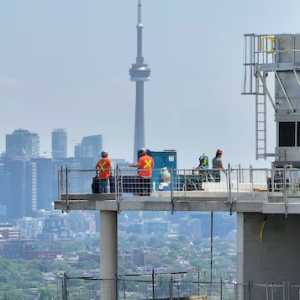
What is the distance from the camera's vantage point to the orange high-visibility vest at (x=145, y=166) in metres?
45.2

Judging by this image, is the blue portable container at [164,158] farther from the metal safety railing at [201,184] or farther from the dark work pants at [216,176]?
the dark work pants at [216,176]

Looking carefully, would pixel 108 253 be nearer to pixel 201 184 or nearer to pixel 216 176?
pixel 201 184

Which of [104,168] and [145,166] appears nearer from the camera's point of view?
[145,166]

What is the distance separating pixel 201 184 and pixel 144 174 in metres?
2.01

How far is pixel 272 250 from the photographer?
43.9 m

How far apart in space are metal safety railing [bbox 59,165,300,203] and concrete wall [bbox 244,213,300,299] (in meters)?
0.84

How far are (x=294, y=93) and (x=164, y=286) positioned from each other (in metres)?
14.8

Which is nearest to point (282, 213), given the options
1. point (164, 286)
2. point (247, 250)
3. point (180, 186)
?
point (247, 250)

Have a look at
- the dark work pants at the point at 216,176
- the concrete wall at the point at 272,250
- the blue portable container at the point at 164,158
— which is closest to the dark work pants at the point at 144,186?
the concrete wall at the point at 272,250

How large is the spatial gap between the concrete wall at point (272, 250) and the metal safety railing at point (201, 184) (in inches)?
33.1

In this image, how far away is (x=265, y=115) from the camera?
47.0 meters

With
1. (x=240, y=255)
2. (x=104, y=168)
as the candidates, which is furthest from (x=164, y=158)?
(x=240, y=255)

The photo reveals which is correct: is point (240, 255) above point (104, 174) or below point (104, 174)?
Answer: below

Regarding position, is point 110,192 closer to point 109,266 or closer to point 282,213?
point 109,266
